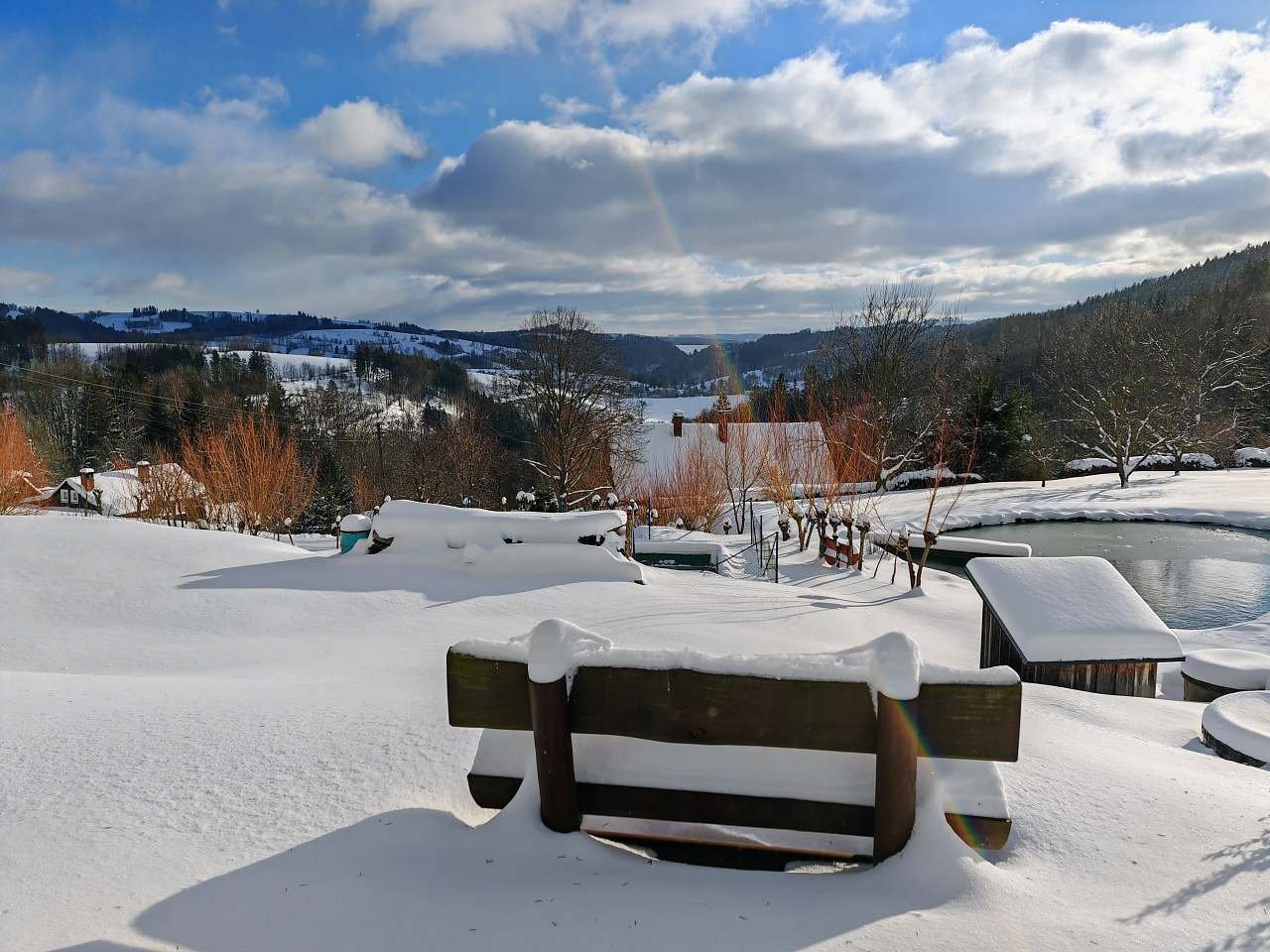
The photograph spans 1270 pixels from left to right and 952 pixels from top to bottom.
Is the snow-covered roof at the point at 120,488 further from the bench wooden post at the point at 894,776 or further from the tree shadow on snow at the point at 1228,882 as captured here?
the tree shadow on snow at the point at 1228,882

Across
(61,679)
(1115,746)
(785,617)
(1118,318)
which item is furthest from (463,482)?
(1118,318)

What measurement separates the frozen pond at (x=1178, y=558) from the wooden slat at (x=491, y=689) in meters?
13.3

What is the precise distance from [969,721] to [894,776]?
0.86 ft

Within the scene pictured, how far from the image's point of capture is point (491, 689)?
2.25m

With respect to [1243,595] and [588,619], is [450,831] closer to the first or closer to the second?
[588,619]

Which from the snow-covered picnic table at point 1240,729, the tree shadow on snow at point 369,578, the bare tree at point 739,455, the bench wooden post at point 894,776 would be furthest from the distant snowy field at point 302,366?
the bench wooden post at point 894,776

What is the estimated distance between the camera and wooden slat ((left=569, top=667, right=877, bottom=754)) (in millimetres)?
2012

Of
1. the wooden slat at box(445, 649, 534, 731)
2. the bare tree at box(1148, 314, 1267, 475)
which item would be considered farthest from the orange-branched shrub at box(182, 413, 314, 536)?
the bare tree at box(1148, 314, 1267, 475)

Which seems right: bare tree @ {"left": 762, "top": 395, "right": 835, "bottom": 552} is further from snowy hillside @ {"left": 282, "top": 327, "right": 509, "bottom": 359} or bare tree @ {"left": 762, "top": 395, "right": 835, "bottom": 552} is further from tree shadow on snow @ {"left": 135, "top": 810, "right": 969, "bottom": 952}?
snowy hillside @ {"left": 282, "top": 327, "right": 509, "bottom": 359}

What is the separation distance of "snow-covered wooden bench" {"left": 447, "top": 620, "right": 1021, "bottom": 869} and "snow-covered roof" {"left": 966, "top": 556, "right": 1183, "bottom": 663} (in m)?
4.72

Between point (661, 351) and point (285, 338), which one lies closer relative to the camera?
point (285, 338)

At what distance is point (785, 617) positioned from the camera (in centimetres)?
780

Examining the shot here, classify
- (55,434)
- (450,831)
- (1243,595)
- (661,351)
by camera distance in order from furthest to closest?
1. (661,351)
2. (55,434)
3. (1243,595)
4. (450,831)

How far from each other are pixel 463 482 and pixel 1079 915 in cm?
3076
